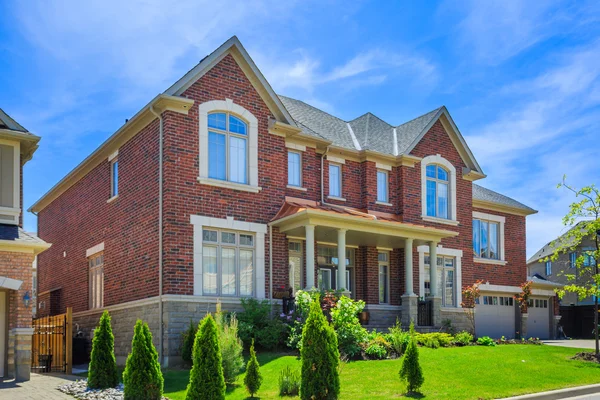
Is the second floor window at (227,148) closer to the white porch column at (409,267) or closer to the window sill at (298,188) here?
the window sill at (298,188)

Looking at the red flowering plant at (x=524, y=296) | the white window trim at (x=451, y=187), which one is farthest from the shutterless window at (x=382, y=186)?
the red flowering plant at (x=524, y=296)

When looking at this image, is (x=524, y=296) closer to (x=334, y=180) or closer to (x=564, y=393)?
(x=334, y=180)

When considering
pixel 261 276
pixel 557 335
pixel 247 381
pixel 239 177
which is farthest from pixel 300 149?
pixel 557 335

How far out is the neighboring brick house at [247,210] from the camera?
Answer: 62.7 feet

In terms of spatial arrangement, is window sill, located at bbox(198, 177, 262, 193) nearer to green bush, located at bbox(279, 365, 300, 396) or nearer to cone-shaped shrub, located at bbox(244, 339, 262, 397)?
cone-shaped shrub, located at bbox(244, 339, 262, 397)

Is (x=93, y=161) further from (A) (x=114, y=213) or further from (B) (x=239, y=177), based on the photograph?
(B) (x=239, y=177)

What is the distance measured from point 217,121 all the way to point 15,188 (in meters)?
5.88

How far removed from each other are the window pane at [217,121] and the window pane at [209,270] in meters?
3.60

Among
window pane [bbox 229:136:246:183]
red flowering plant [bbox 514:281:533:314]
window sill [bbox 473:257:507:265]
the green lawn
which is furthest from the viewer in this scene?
window sill [bbox 473:257:507:265]

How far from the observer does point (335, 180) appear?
23.6 metres

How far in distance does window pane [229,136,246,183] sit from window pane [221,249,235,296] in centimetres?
222

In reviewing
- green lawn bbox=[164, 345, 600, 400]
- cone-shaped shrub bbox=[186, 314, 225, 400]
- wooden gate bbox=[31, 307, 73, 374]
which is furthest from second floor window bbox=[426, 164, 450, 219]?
cone-shaped shrub bbox=[186, 314, 225, 400]

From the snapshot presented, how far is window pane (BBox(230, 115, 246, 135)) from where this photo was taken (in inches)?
803

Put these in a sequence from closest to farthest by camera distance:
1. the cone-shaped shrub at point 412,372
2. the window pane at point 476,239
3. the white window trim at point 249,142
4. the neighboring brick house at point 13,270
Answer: the cone-shaped shrub at point 412,372
the neighboring brick house at point 13,270
the white window trim at point 249,142
the window pane at point 476,239
